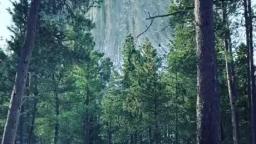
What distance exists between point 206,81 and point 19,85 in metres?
8.18

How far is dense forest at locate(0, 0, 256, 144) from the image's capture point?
21438 millimetres

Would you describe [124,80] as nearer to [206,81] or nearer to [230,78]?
[230,78]

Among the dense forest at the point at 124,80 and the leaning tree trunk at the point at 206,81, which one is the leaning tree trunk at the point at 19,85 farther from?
the leaning tree trunk at the point at 206,81

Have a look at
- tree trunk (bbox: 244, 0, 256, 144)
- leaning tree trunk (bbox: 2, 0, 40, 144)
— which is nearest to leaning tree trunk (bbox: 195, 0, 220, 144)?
leaning tree trunk (bbox: 2, 0, 40, 144)

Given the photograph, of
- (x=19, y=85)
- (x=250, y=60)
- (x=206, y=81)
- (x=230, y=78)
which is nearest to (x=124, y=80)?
(x=230, y=78)

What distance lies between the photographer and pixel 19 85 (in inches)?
584

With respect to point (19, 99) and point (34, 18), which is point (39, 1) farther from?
point (19, 99)

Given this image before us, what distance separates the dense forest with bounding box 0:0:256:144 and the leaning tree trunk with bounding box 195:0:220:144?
8.27 meters

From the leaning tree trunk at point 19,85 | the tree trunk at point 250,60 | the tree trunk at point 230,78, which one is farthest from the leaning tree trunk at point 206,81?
the tree trunk at point 250,60

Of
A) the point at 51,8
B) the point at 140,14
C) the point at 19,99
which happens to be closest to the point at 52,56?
the point at 51,8

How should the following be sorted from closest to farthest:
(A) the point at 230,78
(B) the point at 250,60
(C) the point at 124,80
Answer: (B) the point at 250,60
(A) the point at 230,78
(C) the point at 124,80

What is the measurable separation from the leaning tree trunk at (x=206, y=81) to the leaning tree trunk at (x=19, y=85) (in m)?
7.89

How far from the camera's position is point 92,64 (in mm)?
38531

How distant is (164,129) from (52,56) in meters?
23.7
